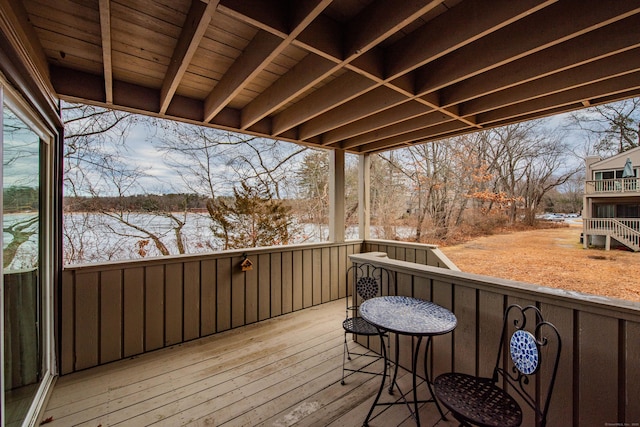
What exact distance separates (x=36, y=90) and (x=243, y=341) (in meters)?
2.63

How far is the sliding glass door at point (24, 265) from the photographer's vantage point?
1.28m

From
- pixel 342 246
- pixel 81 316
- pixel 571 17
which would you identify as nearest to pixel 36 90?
pixel 81 316

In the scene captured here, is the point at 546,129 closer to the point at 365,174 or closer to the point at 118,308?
the point at 365,174

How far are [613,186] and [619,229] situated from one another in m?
0.48

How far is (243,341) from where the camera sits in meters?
2.73

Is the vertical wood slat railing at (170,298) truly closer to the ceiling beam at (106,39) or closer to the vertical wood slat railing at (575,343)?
the ceiling beam at (106,39)

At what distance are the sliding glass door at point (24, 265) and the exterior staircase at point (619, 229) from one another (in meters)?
5.04

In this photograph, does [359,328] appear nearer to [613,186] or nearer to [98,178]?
[613,186]

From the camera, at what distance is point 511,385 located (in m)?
1.18

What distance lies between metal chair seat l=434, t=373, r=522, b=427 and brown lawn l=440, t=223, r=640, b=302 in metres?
3.13

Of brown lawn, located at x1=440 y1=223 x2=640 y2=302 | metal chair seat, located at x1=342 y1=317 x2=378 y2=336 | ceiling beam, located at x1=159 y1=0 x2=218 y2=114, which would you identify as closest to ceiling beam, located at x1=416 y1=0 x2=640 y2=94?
ceiling beam, located at x1=159 y1=0 x2=218 y2=114

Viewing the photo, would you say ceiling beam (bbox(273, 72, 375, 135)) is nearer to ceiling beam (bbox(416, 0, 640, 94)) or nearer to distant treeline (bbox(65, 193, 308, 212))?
ceiling beam (bbox(416, 0, 640, 94))

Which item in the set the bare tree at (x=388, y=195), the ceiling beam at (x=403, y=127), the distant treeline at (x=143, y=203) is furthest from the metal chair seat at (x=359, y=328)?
the bare tree at (x=388, y=195)

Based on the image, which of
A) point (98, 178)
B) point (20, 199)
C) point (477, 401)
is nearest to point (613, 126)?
point (477, 401)
